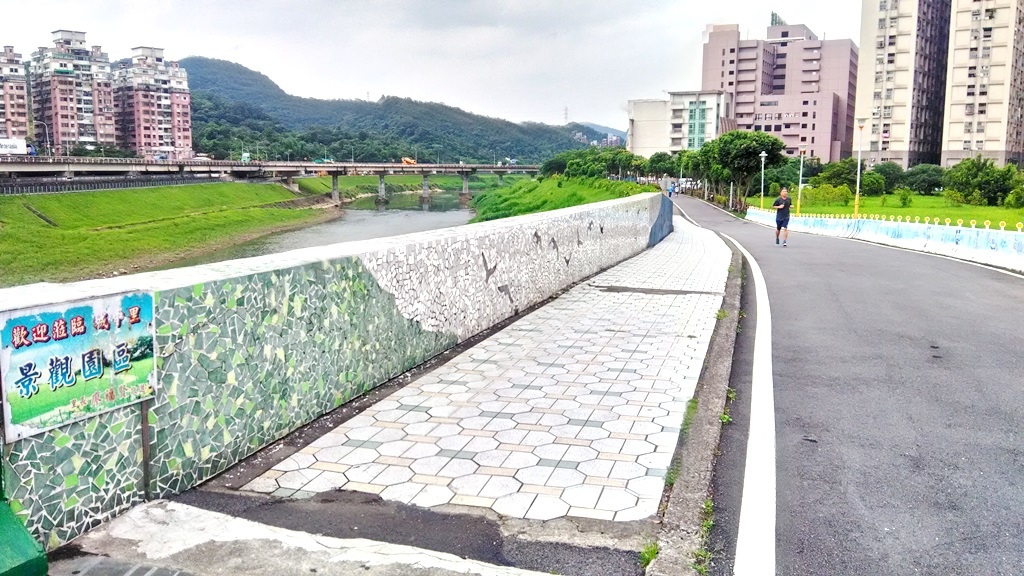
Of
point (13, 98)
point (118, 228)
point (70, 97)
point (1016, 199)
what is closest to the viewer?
point (118, 228)

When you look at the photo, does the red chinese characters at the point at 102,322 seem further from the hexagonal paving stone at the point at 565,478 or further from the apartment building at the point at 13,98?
the apartment building at the point at 13,98

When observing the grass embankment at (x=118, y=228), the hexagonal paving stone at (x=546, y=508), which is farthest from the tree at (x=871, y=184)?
the hexagonal paving stone at (x=546, y=508)

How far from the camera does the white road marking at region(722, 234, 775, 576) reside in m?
3.44

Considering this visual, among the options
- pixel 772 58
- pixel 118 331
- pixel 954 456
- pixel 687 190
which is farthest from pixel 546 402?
pixel 772 58

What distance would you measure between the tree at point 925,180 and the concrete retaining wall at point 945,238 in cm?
5434

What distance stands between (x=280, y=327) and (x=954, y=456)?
13.1 feet

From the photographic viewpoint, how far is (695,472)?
4340mm

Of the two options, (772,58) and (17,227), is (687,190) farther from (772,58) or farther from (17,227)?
(17,227)

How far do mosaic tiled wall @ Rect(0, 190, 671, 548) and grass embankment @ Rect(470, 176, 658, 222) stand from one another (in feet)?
110

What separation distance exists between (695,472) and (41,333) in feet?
10.4

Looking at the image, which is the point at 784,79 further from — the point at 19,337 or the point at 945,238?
the point at 19,337

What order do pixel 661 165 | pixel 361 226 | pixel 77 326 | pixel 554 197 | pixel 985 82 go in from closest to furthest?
pixel 77 326
pixel 554 197
pixel 361 226
pixel 985 82
pixel 661 165

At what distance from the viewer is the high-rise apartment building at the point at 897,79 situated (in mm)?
95375

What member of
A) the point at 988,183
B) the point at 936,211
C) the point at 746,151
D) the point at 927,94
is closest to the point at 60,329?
the point at 936,211
